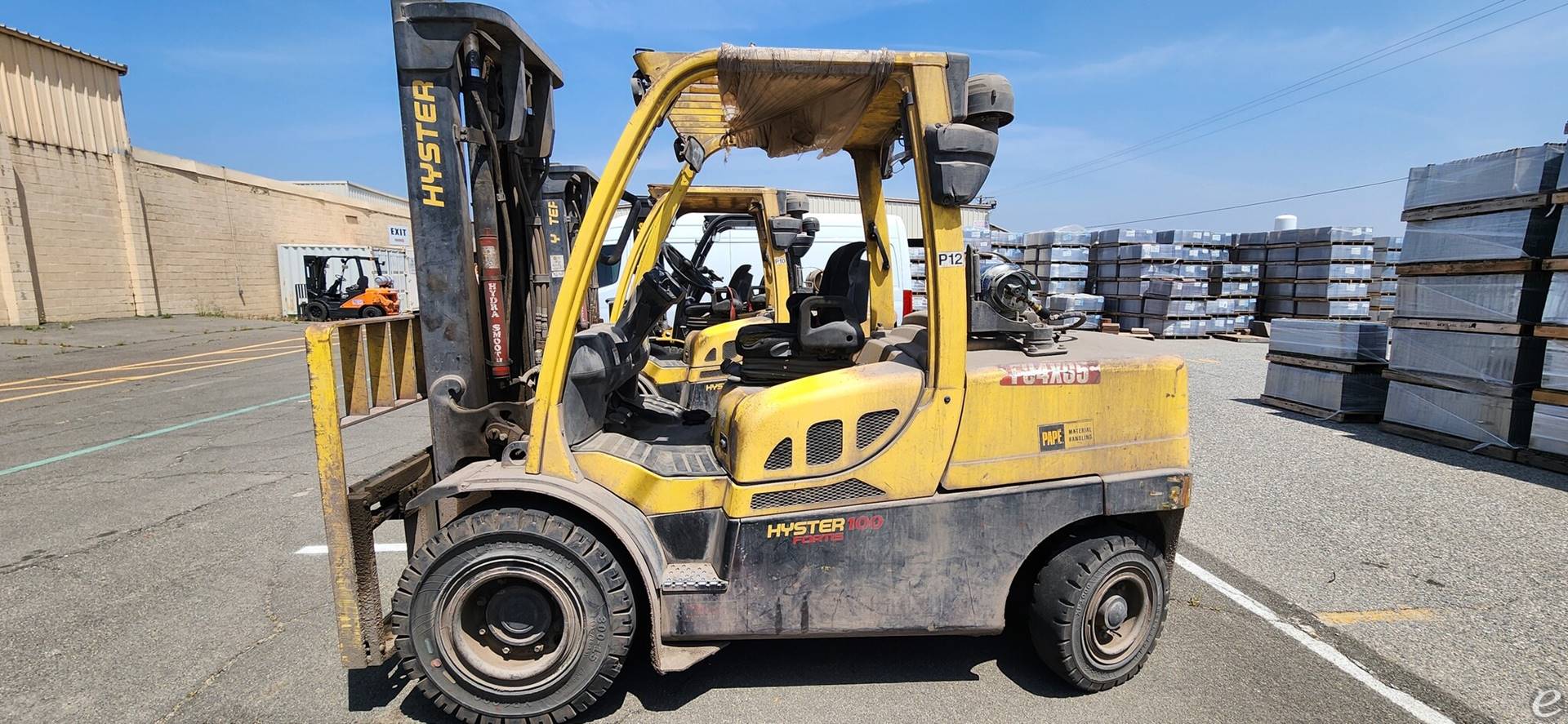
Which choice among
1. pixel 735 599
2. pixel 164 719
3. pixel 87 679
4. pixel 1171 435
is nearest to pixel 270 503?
pixel 87 679

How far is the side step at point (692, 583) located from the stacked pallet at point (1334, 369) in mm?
9115

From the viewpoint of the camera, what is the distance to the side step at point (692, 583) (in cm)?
289

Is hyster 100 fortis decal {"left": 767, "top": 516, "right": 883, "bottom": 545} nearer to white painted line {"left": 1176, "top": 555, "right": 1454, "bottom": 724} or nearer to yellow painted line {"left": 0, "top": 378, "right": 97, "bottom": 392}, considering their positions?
white painted line {"left": 1176, "top": 555, "right": 1454, "bottom": 724}

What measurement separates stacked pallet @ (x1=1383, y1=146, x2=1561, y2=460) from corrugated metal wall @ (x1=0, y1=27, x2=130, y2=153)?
31117 millimetres

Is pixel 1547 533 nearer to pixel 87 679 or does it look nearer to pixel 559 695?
pixel 559 695

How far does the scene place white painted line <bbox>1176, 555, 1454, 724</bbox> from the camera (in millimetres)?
3041

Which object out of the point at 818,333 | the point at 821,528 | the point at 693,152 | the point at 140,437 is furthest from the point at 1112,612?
the point at 140,437

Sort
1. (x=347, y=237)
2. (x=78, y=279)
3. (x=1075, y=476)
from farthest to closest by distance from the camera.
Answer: (x=347, y=237)
(x=78, y=279)
(x=1075, y=476)

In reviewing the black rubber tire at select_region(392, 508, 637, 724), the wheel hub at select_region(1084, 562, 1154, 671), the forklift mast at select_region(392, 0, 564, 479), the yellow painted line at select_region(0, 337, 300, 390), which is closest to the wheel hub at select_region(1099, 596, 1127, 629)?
the wheel hub at select_region(1084, 562, 1154, 671)

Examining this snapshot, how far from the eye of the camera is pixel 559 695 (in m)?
2.88

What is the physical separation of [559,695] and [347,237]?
130ft

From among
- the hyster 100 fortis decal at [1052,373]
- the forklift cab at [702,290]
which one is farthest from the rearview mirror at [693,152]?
the hyster 100 fortis decal at [1052,373]

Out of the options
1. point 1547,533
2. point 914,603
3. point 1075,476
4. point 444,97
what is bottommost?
point 1547,533

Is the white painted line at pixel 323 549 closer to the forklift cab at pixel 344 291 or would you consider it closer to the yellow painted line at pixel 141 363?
the yellow painted line at pixel 141 363
